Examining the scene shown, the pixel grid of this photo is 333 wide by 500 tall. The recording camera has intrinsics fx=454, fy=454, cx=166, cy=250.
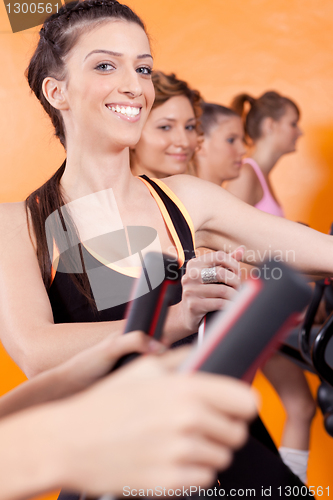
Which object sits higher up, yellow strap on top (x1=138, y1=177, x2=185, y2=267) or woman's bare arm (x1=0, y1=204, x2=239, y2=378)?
yellow strap on top (x1=138, y1=177, x2=185, y2=267)

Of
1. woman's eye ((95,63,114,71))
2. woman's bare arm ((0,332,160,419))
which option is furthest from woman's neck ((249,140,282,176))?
woman's bare arm ((0,332,160,419))

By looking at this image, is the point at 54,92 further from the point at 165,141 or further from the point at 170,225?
the point at 165,141

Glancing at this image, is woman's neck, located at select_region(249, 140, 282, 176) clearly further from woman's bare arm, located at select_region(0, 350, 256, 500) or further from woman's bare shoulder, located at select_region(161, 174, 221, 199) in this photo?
woman's bare arm, located at select_region(0, 350, 256, 500)

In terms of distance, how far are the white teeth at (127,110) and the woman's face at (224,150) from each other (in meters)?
1.16

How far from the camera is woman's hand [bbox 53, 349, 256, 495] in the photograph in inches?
8.1

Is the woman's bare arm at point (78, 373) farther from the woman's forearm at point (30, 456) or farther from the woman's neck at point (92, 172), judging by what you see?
the woman's neck at point (92, 172)

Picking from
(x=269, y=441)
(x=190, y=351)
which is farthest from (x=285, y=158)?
(x=190, y=351)

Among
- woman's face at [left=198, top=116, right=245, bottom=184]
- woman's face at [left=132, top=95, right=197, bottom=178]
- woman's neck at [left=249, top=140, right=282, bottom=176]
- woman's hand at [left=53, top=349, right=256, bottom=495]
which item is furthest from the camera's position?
woman's neck at [left=249, top=140, right=282, bottom=176]

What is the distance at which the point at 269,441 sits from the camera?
1.88 ft

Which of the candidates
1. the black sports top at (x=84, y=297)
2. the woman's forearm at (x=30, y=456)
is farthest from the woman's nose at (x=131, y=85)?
the woman's forearm at (x=30, y=456)

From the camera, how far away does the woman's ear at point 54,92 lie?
758 millimetres

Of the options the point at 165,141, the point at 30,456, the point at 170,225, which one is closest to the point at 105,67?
the point at 170,225

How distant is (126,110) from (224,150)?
126cm

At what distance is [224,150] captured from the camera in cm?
193
